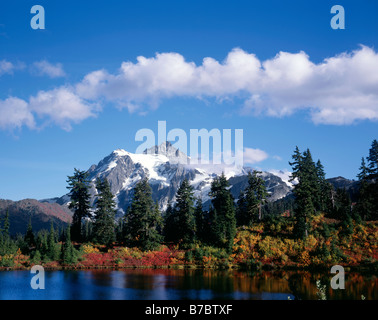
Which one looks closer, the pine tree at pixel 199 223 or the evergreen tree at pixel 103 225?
the evergreen tree at pixel 103 225

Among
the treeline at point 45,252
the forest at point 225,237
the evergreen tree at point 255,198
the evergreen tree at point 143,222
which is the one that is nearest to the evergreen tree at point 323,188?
the forest at point 225,237

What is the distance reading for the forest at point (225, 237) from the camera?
57375 millimetres

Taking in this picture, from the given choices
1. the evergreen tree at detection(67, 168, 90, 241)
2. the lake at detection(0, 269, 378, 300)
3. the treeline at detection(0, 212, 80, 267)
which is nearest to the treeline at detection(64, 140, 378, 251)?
the evergreen tree at detection(67, 168, 90, 241)

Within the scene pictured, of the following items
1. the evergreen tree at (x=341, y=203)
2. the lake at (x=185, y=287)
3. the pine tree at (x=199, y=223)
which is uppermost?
the evergreen tree at (x=341, y=203)

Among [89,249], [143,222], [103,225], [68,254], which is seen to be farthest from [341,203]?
[68,254]

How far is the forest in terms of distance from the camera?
188 ft

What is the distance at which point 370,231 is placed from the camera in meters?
61.9

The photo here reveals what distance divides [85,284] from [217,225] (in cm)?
3218

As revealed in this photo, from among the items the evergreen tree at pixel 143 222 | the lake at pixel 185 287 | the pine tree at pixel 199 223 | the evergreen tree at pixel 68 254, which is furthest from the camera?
the pine tree at pixel 199 223

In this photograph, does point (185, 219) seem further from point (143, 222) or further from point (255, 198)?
point (255, 198)

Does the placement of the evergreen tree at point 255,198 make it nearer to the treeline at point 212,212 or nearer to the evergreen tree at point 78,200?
the treeline at point 212,212

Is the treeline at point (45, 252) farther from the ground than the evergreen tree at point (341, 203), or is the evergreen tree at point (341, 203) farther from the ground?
the evergreen tree at point (341, 203)

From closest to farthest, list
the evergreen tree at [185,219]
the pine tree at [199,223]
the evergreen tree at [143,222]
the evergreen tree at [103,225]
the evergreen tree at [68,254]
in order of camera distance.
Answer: the evergreen tree at [68,254], the evergreen tree at [143,222], the evergreen tree at [103,225], the evergreen tree at [185,219], the pine tree at [199,223]

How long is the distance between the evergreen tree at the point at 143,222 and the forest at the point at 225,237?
0.19 m
